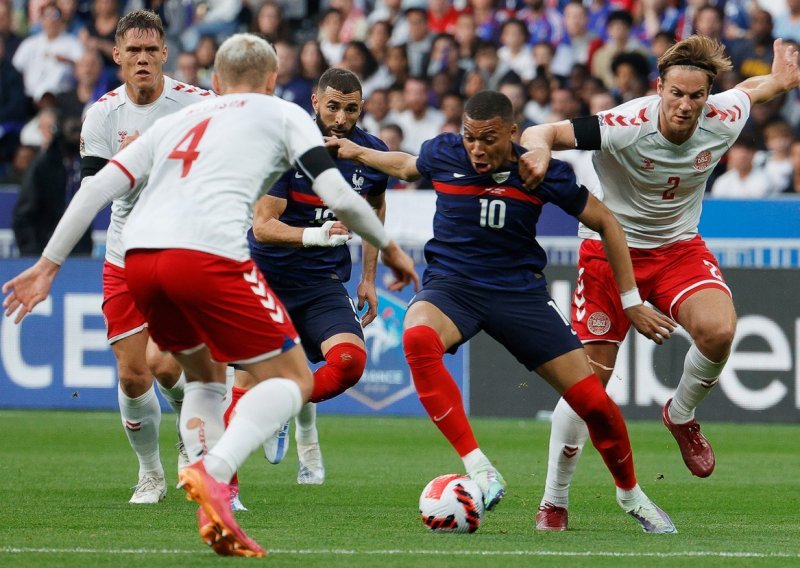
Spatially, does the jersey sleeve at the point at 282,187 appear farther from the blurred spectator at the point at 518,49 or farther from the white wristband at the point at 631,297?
the blurred spectator at the point at 518,49

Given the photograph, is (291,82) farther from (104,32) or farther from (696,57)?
(696,57)

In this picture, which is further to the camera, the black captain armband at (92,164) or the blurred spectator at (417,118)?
the blurred spectator at (417,118)

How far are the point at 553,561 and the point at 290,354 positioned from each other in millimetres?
1401

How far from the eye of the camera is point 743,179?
1551 cm

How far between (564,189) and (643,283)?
1.37 metres

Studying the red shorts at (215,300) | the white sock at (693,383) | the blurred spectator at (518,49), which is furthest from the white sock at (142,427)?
the blurred spectator at (518,49)

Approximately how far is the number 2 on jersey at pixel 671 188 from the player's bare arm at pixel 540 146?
71 centimetres

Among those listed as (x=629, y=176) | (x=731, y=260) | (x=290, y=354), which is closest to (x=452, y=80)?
(x=731, y=260)

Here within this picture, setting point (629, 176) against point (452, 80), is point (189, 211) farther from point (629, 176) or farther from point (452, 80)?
point (452, 80)

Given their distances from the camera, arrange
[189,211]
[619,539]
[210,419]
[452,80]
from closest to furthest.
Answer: [189,211], [210,419], [619,539], [452,80]

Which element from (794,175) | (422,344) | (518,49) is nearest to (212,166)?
(422,344)

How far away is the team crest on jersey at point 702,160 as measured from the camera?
8.02m

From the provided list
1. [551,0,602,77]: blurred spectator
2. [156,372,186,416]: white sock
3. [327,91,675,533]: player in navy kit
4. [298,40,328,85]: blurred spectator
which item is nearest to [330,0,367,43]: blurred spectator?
[298,40,328,85]: blurred spectator

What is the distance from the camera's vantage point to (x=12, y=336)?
14.5 meters
